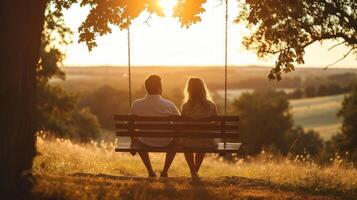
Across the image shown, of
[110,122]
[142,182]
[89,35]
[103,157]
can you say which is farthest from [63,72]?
[110,122]

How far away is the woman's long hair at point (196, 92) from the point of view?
11453mm

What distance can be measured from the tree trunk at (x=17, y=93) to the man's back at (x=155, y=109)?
3790mm

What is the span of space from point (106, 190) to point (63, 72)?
106 ft

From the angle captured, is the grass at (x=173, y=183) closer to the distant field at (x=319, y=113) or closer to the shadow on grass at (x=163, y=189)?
the shadow on grass at (x=163, y=189)

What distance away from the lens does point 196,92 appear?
456 inches

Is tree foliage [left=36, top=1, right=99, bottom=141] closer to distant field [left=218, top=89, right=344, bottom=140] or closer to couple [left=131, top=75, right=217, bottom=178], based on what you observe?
couple [left=131, top=75, right=217, bottom=178]

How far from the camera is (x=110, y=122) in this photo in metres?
87.8

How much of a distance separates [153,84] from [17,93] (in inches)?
162

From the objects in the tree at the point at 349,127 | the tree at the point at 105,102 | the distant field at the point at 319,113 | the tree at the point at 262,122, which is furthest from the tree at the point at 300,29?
the distant field at the point at 319,113

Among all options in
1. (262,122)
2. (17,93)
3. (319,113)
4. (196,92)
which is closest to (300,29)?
(196,92)

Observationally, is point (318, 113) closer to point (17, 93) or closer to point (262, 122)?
point (262, 122)

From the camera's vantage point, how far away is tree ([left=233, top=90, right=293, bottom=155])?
63906mm

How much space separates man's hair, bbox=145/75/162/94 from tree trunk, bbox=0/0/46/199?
12.2 feet

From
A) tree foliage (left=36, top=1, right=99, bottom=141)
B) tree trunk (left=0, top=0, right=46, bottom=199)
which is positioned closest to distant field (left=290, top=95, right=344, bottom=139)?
tree foliage (left=36, top=1, right=99, bottom=141)
